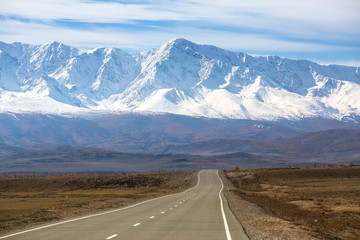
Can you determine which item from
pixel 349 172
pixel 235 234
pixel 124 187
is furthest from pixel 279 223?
pixel 349 172

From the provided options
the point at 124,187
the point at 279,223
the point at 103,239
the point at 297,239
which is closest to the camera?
the point at 103,239

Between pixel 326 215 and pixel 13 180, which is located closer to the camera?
pixel 326 215

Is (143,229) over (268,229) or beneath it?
over

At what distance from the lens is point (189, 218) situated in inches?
1356

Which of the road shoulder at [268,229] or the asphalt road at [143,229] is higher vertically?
the asphalt road at [143,229]

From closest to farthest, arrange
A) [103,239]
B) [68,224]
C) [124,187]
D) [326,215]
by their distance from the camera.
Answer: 1. [103,239]
2. [68,224]
3. [326,215]
4. [124,187]

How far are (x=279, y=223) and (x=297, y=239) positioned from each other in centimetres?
708

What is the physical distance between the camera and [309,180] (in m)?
112

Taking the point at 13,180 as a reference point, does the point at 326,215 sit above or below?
below

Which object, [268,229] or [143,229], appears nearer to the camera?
[143,229]

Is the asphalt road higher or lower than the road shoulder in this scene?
higher

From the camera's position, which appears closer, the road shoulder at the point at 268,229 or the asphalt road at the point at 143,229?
the asphalt road at the point at 143,229

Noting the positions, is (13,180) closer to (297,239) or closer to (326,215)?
(326,215)

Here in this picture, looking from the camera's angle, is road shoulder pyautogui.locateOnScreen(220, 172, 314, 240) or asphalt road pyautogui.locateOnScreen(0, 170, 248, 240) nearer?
asphalt road pyautogui.locateOnScreen(0, 170, 248, 240)
